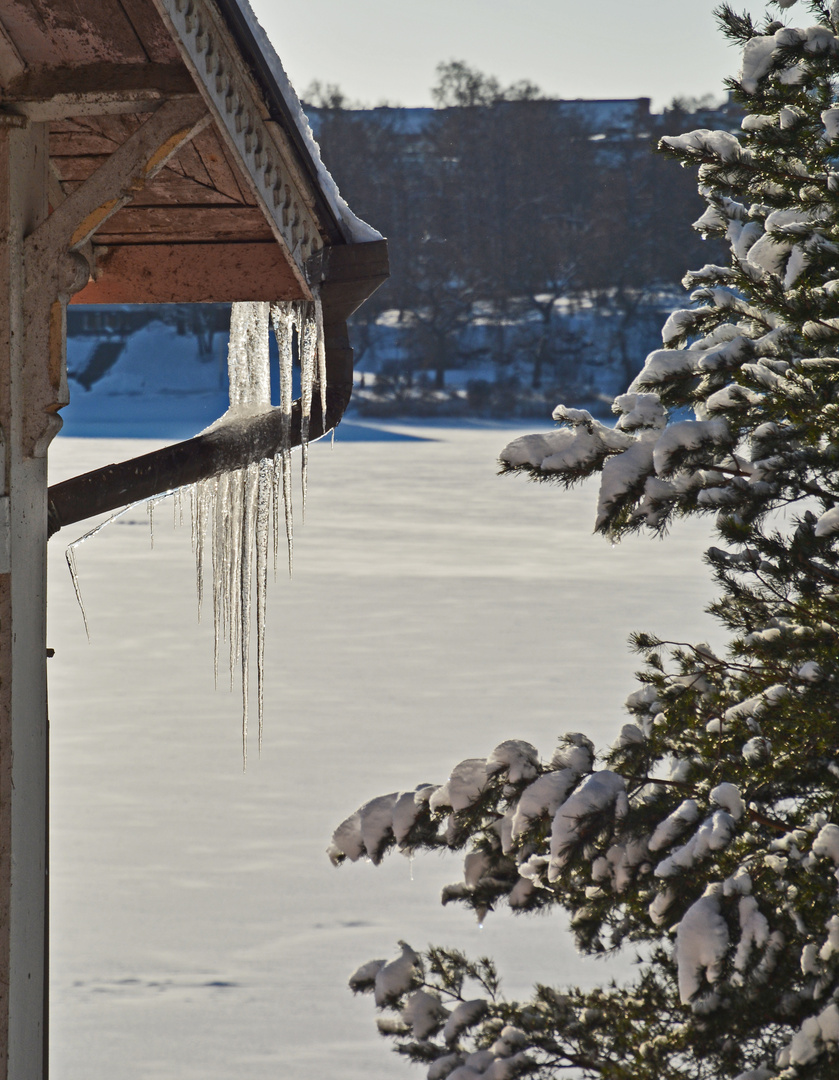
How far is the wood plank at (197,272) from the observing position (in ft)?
9.29

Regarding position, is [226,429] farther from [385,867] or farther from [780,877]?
[385,867]

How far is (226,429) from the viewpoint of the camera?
9.80 feet

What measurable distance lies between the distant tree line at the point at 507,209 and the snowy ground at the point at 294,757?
3862 cm

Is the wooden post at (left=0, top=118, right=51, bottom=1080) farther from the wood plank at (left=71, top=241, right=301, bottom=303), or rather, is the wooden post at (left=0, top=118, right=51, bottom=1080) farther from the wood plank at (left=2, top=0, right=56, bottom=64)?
the wood plank at (left=71, top=241, right=301, bottom=303)

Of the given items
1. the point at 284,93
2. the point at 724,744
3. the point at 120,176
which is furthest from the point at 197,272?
the point at 724,744

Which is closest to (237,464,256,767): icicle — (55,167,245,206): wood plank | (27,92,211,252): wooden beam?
(55,167,245,206): wood plank

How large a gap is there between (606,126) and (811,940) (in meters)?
68.6

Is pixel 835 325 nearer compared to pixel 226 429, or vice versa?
pixel 835 325

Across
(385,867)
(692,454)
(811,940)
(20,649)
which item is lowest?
(385,867)

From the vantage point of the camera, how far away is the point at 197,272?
2.89 metres

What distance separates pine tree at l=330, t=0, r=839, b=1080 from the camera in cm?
250

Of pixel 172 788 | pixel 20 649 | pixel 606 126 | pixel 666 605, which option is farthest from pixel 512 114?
pixel 20 649

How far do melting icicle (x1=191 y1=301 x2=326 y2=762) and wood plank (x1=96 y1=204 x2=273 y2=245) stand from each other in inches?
11.4

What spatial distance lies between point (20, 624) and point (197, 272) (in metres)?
1.04
